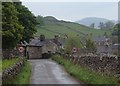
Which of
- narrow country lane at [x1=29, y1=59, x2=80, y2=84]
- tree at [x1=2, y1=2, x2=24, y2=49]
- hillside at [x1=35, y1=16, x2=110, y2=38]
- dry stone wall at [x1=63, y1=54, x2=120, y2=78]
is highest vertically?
hillside at [x1=35, y1=16, x2=110, y2=38]

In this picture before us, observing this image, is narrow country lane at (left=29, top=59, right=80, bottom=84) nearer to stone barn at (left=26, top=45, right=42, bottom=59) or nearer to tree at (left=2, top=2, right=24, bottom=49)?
tree at (left=2, top=2, right=24, bottom=49)

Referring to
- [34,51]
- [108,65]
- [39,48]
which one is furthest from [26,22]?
[108,65]

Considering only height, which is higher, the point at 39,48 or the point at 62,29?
the point at 62,29

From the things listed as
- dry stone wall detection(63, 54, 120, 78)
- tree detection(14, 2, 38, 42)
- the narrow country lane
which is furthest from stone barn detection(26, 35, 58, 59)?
dry stone wall detection(63, 54, 120, 78)

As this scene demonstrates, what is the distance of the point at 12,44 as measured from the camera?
42219 millimetres

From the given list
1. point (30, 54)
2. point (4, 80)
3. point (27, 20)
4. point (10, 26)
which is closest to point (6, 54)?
point (10, 26)

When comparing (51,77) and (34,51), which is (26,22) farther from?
(34,51)

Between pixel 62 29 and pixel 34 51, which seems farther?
pixel 62 29

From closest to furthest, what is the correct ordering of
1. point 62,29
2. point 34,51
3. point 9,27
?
point 9,27, point 34,51, point 62,29

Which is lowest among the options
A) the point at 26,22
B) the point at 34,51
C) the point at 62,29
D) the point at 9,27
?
the point at 34,51

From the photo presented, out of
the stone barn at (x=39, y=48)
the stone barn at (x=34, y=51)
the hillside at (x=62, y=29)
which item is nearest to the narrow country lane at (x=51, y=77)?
the stone barn at (x=39, y=48)

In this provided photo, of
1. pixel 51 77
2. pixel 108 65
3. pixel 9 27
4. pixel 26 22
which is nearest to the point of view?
pixel 108 65

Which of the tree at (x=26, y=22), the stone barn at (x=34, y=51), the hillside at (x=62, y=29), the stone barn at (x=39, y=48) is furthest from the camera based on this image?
the hillside at (x=62, y=29)

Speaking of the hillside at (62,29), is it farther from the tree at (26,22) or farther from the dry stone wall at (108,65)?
the dry stone wall at (108,65)
